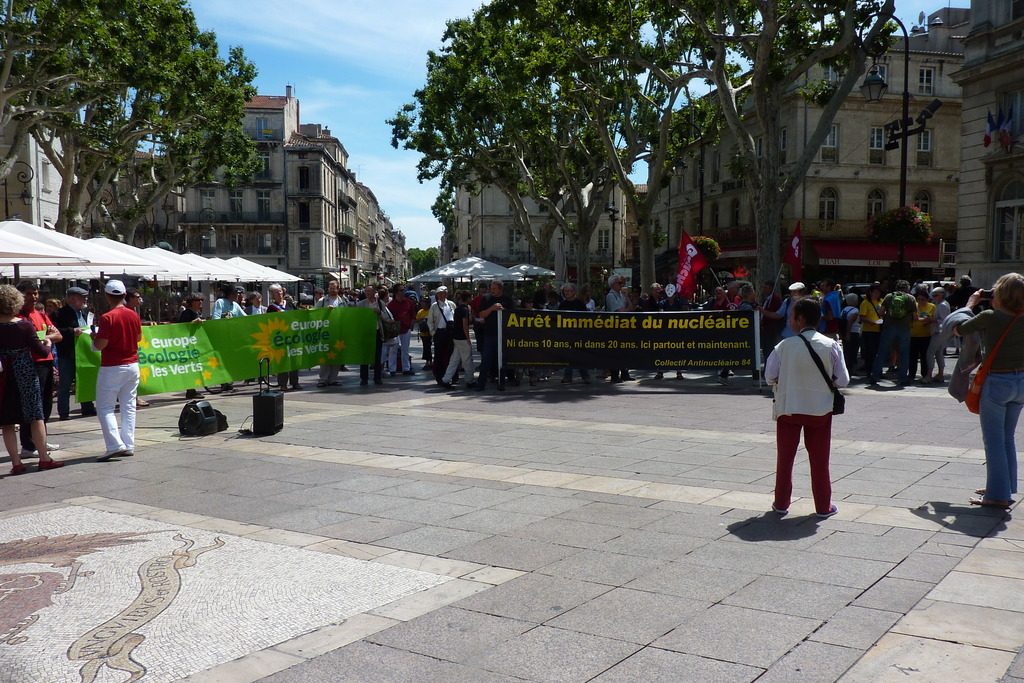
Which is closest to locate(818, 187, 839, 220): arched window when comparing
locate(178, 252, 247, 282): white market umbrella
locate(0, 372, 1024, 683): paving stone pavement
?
locate(178, 252, 247, 282): white market umbrella

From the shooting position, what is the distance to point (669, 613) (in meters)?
4.22

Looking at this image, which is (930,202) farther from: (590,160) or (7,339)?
(7,339)

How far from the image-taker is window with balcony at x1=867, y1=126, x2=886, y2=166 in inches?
1705

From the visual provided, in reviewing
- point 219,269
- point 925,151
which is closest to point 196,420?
point 219,269

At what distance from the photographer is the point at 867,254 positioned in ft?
140

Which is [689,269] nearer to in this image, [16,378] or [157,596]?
[16,378]

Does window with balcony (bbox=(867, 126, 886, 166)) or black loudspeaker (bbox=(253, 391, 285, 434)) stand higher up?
window with balcony (bbox=(867, 126, 886, 166))

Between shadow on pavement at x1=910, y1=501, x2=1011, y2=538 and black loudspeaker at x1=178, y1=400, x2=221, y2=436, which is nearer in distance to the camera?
shadow on pavement at x1=910, y1=501, x2=1011, y2=538

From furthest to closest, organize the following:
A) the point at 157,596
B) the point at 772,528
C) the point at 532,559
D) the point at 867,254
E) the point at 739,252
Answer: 1. the point at 739,252
2. the point at 867,254
3. the point at 772,528
4. the point at 532,559
5. the point at 157,596

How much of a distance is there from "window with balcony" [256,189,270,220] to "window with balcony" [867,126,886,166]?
51330 mm

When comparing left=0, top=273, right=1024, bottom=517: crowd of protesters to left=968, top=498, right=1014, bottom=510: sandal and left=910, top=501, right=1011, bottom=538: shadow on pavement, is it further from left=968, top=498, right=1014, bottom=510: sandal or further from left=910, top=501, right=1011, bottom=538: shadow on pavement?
left=910, top=501, right=1011, bottom=538: shadow on pavement

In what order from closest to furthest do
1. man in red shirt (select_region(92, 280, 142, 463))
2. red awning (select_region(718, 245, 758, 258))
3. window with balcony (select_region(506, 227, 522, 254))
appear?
1. man in red shirt (select_region(92, 280, 142, 463))
2. red awning (select_region(718, 245, 758, 258))
3. window with balcony (select_region(506, 227, 522, 254))

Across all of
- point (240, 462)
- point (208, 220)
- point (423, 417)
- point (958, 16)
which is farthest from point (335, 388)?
point (208, 220)

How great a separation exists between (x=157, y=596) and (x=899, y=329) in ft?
41.7
